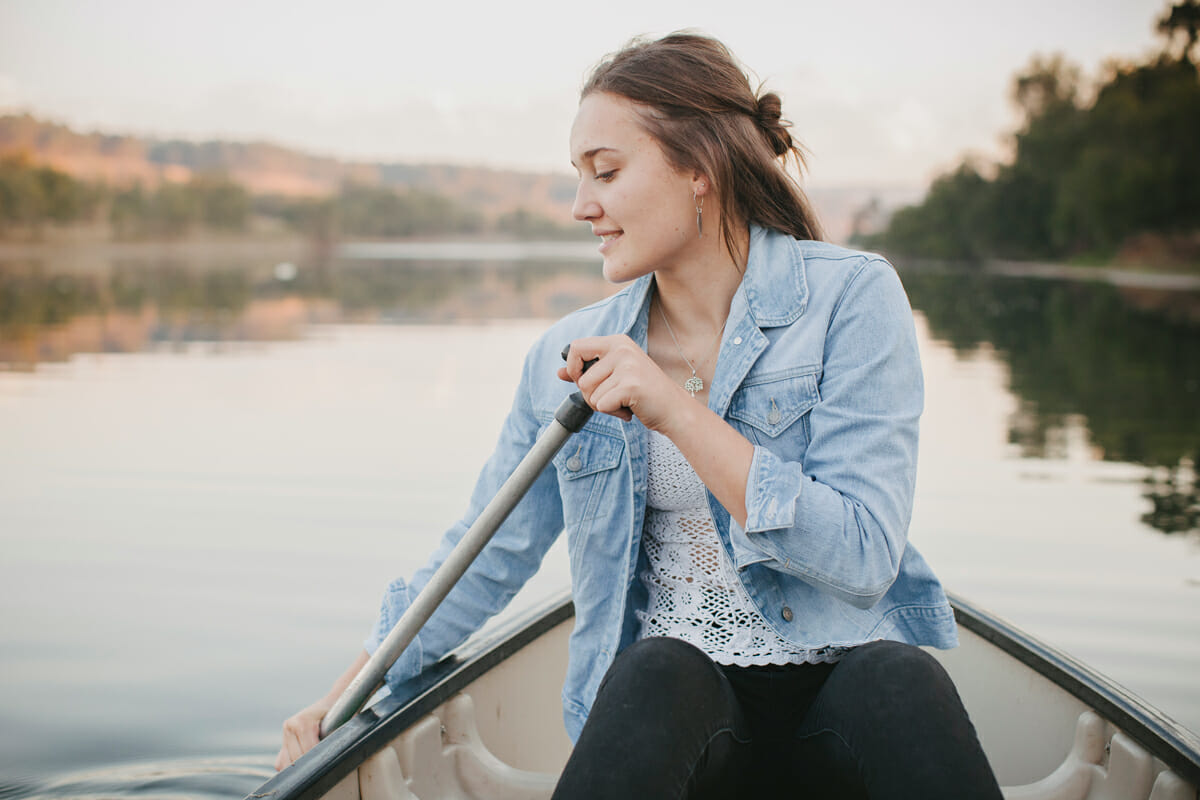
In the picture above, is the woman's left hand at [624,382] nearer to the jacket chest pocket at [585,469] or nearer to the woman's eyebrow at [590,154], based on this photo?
the jacket chest pocket at [585,469]

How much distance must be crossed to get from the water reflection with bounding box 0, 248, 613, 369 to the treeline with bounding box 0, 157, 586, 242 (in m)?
59.6

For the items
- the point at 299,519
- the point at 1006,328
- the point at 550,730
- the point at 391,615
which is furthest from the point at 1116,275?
the point at 391,615

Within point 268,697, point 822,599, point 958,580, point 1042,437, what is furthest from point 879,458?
point 1042,437

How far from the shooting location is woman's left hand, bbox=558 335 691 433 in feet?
5.44

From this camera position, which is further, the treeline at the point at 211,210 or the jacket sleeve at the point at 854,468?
the treeline at the point at 211,210

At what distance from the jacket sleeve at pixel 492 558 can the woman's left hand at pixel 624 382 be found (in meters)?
0.42

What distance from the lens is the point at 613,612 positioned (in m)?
2.03

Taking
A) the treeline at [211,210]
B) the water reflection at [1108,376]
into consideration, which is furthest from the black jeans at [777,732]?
the treeline at [211,210]

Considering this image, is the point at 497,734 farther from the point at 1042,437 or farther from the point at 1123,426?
the point at 1123,426

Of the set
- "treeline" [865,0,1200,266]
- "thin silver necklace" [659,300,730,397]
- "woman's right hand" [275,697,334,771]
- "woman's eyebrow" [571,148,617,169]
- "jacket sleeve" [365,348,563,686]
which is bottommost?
"woman's right hand" [275,697,334,771]

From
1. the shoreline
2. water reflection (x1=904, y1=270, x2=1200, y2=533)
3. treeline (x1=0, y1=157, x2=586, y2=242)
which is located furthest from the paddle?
treeline (x1=0, y1=157, x2=586, y2=242)

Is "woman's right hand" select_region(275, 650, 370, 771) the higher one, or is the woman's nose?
the woman's nose

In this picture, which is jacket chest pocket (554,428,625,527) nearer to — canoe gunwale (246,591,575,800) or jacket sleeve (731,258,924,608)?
jacket sleeve (731,258,924,608)

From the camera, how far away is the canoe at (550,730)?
1.98m
